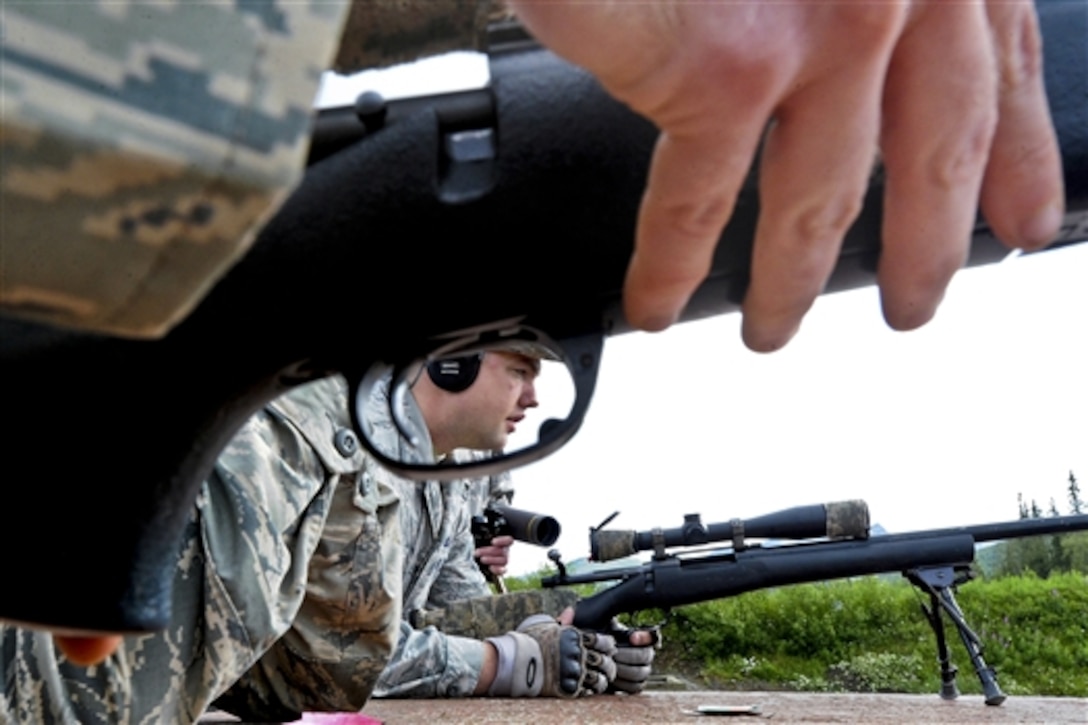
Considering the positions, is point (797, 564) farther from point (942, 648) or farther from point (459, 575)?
point (459, 575)

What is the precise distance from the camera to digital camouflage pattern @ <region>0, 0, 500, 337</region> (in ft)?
1.43

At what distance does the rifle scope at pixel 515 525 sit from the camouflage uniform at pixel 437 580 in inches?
2.9

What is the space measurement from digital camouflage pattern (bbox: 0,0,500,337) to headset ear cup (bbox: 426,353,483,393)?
3141 mm

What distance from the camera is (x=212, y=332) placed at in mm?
919

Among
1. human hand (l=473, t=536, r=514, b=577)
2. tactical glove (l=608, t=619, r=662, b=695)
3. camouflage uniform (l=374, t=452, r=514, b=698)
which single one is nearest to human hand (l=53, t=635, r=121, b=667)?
camouflage uniform (l=374, t=452, r=514, b=698)

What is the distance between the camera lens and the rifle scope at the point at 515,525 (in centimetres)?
482

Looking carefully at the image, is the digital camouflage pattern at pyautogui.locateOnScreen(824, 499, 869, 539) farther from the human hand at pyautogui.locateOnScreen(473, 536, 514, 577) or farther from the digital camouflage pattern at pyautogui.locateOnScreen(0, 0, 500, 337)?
the digital camouflage pattern at pyautogui.locateOnScreen(0, 0, 500, 337)

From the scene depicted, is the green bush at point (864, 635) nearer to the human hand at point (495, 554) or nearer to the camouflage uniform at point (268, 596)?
the human hand at point (495, 554)

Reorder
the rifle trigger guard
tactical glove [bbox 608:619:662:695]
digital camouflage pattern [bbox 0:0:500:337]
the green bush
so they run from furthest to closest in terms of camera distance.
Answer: the green bush
the rifle trigger guard
tactical glove [bbox 608:619:662:695]
digital camouflage pattern [bbox 0:0:500:337]

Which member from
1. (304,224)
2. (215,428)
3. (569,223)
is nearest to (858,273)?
(569,223)

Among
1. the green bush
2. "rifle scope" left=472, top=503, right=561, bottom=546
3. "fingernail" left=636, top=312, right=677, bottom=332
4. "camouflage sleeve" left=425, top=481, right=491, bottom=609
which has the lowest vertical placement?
the green bush

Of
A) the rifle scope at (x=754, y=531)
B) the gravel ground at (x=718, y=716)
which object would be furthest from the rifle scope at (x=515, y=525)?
the gravel ground at (x=718, y=716)

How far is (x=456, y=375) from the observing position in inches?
146

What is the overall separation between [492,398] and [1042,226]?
2.98 metres
